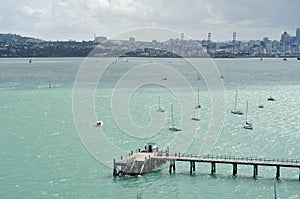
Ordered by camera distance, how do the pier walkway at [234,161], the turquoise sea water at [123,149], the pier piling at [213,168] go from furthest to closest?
the pier piling at [213,168] → the pier walkway at [234,161] → the turquoise sea water at [123,149]

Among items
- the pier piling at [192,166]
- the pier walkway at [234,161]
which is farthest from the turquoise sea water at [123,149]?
the pier walkway at [234,161]

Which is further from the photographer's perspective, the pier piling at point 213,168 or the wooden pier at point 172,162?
the pier piling at point 213,168

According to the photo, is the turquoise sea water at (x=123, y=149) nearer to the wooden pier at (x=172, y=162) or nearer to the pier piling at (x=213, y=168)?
the pier piling at (x=213, y=168)

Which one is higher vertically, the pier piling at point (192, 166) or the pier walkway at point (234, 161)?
the pier walkway at point (234, 161)

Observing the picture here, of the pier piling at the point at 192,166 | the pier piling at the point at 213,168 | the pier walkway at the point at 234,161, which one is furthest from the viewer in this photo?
the pier piling at the point at 192,166

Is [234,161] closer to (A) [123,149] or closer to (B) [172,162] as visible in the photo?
(B) [172,162]

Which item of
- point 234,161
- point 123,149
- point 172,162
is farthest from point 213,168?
point 123,149

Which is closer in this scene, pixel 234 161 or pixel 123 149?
pixel 234 161

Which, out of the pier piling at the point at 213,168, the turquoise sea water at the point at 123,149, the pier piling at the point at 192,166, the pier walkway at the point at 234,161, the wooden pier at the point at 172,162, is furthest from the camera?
the pier piling at the point at 192,166

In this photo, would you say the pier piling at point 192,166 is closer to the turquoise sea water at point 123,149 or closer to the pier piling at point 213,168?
the turquoise sea water at point 123,149

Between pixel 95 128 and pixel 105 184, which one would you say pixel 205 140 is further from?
pixel 105 184

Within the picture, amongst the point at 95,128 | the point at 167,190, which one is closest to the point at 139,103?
the point at 95,128
